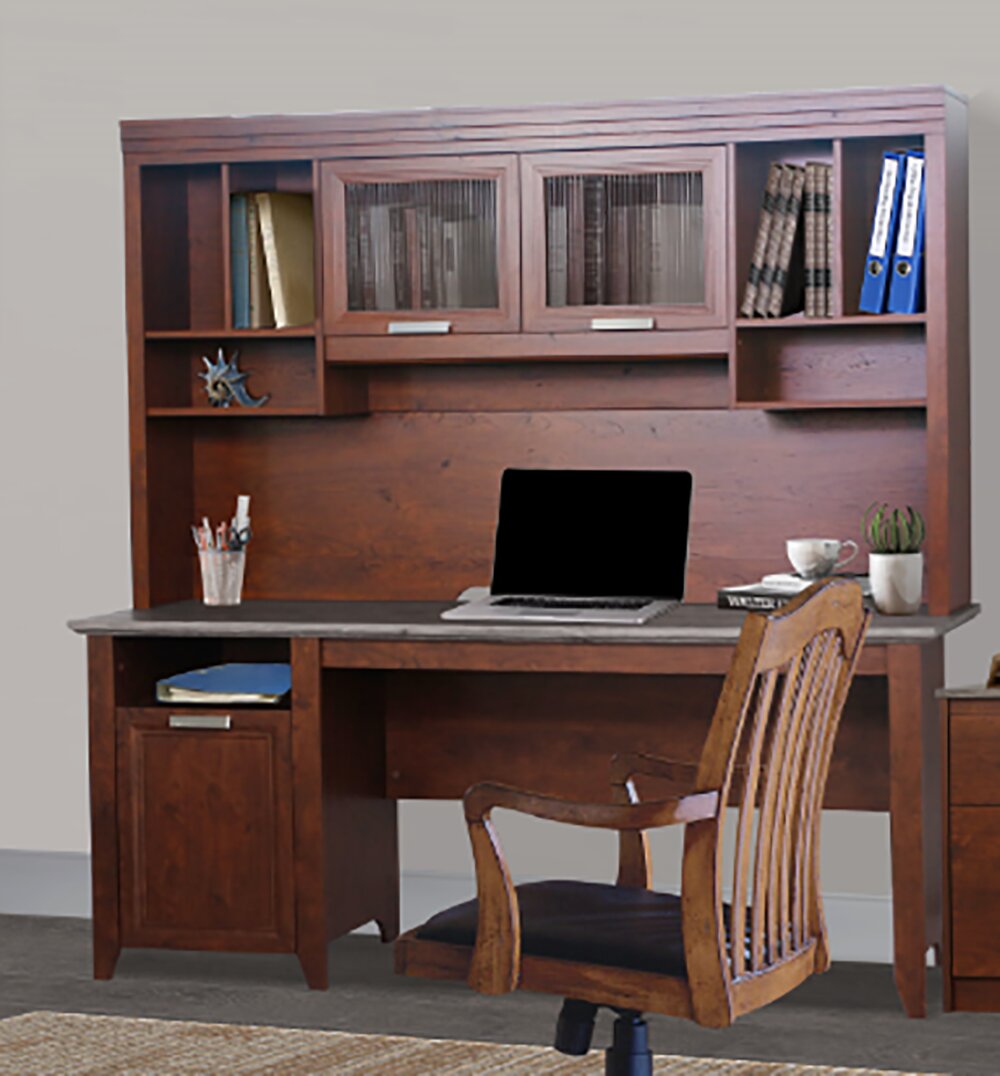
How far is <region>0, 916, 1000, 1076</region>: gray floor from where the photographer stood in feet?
13.0

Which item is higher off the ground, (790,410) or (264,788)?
(790,410)

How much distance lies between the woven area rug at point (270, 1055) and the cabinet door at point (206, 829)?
33 centimetres

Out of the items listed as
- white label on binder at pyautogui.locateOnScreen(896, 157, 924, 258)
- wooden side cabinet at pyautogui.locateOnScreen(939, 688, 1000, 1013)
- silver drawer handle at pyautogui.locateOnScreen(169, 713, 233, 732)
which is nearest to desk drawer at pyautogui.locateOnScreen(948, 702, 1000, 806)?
wooden side cabinet at pyautogui.locateOnScreen(939, 688, 1000, 1013)

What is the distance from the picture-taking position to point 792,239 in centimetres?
436

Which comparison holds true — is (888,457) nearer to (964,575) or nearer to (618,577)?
(964,575)

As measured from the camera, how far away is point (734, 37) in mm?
4727

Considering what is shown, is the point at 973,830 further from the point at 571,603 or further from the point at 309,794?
the point at 309,794

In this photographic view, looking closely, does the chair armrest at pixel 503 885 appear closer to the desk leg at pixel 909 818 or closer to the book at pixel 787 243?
the desk leg at pixel 909 818

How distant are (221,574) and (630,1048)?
6.81ft

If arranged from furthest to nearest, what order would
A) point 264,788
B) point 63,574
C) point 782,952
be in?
point 63,574
point 264,788
point 782,952

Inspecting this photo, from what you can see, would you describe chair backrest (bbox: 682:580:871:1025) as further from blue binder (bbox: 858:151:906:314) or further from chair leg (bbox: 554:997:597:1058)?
blue binder (bbox: 858:151:906:314)

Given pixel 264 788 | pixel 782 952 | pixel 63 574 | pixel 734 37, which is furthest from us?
pixel 63 574

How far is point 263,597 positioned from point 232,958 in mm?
874

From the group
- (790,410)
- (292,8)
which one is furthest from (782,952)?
(292,8)
